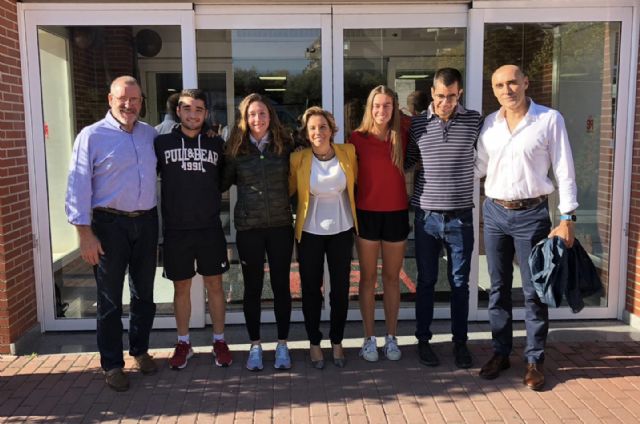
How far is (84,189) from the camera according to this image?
372cm

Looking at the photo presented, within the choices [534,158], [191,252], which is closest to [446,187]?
[534,158]

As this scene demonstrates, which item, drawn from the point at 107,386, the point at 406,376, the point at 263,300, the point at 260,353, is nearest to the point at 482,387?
the point at 406,376

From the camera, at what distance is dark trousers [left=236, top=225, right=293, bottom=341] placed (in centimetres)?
405

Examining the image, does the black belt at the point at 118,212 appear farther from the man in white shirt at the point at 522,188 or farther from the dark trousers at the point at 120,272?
the man in white shirt at the point at 522,188

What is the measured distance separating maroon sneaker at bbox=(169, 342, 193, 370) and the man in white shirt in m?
2.13

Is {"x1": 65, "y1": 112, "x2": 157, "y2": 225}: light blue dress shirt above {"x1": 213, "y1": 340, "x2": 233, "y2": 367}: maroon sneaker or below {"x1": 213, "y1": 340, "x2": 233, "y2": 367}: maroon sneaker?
above

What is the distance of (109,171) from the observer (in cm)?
380

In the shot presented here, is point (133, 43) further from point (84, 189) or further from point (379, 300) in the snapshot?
point (379, 300)

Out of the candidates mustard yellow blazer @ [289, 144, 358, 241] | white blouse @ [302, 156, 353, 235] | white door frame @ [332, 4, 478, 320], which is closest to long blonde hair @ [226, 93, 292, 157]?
→ mustard yellow blazer @ [289, 144, 358, 241]

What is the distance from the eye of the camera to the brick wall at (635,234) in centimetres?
491

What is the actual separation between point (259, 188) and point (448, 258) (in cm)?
144

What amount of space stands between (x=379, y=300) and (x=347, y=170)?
178cm

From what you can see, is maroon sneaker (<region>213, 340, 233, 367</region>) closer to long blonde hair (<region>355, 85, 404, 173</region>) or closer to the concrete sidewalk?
the concrete sidewalk

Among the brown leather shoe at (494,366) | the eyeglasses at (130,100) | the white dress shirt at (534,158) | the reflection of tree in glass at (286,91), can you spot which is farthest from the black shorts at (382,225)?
the eyeglasses at (130,100)
